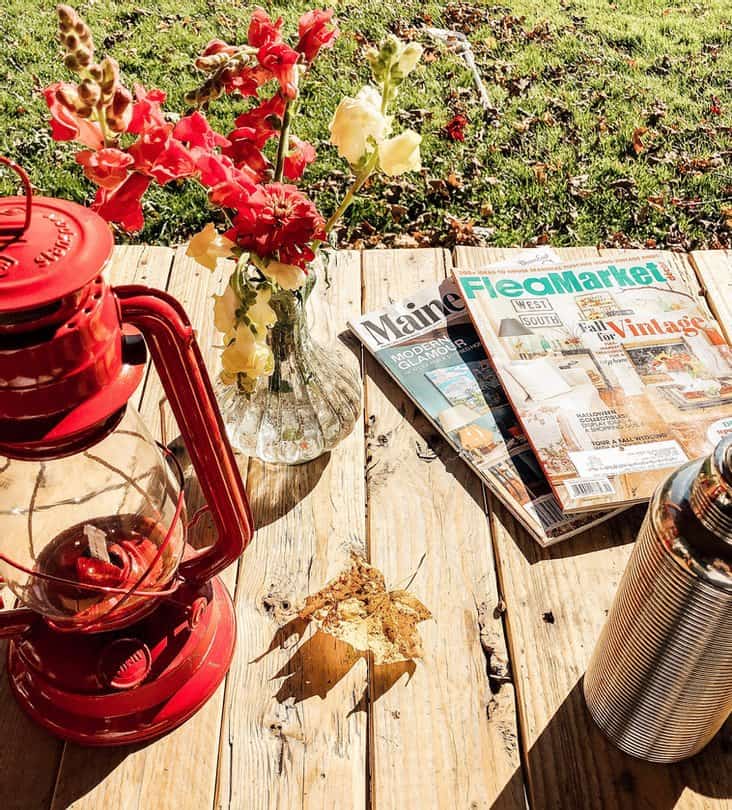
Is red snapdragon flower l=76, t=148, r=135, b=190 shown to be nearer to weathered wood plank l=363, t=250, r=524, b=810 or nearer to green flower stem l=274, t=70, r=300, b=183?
green flower stem l=274, t=70, r=300, b=183

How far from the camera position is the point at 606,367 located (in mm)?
1380

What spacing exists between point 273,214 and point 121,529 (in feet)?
1.39

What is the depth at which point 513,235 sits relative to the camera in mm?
2658

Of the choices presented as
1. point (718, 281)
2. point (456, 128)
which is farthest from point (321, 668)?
point (456, 128)

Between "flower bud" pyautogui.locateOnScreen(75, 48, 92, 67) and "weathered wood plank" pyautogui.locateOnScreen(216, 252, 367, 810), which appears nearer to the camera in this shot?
"flower bud" pyautogui.locateOnScreen(75, 48, 92, 67)

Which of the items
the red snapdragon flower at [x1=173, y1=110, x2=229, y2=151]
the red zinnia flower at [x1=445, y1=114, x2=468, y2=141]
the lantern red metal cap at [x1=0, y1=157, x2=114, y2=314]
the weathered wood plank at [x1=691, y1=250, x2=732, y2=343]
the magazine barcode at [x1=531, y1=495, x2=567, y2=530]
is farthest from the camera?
the red zinnia flower at [x1=445, y1=114, x2=468, y2=141]

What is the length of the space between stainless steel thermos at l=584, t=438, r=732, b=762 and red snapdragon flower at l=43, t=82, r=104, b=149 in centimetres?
64

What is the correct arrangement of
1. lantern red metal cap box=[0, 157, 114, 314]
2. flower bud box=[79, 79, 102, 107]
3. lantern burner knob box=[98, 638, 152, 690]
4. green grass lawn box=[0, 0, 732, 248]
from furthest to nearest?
green grass lawn box=[0, 0, 732, 248] → lantern burner knob box=[98, 638, 152, 690] → flower bud box=[79, 79, 102, 107] → lantern red metal cap box=[0, 157, 114, 314]

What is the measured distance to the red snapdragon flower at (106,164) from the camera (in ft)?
2.45

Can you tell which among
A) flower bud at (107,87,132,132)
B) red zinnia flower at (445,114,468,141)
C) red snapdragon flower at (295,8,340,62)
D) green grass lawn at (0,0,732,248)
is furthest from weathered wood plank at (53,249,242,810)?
red zinnia flower at (445,114,468,141)

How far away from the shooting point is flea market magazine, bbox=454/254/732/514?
1230mm

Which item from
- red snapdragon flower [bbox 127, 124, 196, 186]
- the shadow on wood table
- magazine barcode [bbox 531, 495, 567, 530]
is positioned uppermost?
red snapdragon flower [bbox 127, 124, 196, 186]

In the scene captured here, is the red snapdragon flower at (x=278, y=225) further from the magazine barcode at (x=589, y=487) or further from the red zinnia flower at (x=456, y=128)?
the red zinnia flower at (x=456, y=128)

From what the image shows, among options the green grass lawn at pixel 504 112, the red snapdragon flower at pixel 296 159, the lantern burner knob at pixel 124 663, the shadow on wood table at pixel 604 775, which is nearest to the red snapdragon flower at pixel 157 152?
the red snapdragon flower at pixel 296 159
